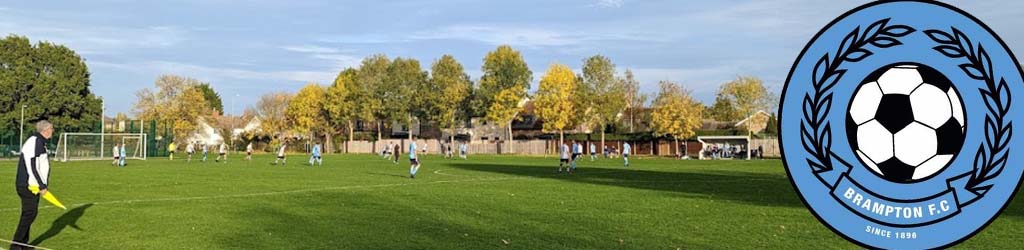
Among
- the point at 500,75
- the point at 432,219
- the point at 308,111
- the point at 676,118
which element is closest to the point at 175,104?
the point at 308,111

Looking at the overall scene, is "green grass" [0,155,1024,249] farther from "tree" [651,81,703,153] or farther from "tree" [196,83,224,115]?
"tree" [196,83,224,115]

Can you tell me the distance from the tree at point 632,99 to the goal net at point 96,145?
55469 mm

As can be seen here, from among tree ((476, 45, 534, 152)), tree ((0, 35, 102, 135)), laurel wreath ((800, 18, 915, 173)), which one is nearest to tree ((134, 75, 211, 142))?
tree ((0, 35, 102, 135))

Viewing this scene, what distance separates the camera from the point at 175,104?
9494cm

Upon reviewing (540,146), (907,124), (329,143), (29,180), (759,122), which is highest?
(759,122)

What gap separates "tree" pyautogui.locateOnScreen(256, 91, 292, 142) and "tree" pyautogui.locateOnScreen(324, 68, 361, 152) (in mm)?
8171

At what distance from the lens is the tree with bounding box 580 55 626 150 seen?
3674 inches

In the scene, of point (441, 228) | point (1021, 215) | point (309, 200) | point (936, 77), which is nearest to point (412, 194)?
point (309, 200)

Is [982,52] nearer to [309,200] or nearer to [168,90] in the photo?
[309,200]

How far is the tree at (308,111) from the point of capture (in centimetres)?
10800

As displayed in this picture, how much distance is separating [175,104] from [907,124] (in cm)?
10097

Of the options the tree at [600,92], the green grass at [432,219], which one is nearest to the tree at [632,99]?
the tree at [600,92]

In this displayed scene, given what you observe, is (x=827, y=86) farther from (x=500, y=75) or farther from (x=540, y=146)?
(x=500, y=75)

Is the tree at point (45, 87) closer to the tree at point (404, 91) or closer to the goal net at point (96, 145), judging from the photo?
Answer: the goal net at point (96, 145)
